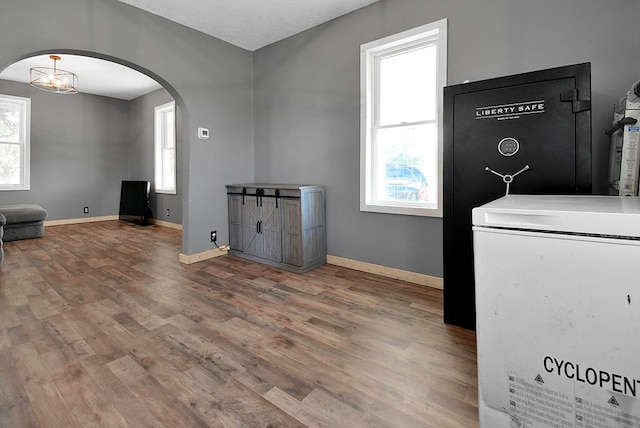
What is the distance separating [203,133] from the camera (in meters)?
3.85

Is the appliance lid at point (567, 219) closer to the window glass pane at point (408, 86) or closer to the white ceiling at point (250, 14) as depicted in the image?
the window glass pane at point (408, 86)

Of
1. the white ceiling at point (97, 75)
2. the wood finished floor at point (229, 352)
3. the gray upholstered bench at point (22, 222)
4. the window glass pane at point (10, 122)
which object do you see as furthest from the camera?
the window glass pane at point (10, 122)

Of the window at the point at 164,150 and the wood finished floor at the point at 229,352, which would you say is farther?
the window at the point at 164,150

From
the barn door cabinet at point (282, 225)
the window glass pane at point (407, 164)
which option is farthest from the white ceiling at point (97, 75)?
the window glass pane at point (407, 164)

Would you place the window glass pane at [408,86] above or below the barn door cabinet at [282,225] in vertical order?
above

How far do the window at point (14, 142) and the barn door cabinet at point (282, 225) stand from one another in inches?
202

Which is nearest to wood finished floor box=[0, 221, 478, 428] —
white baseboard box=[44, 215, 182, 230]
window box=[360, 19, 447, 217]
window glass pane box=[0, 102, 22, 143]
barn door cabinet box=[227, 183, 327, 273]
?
barn door cabinet box=[227, 183, 327, 273]

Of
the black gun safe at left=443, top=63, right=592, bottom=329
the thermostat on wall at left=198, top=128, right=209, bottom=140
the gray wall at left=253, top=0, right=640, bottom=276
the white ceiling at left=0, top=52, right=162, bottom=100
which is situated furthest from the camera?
the white ceiling at left=0, top=52, right=162, bottom=100

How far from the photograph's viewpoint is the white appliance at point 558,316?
2.64ft

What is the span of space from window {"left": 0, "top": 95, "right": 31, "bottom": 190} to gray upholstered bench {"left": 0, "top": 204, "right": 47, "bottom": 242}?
135cm

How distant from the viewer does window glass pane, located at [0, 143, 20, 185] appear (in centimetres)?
589

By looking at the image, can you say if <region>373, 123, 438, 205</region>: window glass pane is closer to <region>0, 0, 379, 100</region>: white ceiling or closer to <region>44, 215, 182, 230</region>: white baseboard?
<region>0, 0, 379, 100</region>: white ceiling

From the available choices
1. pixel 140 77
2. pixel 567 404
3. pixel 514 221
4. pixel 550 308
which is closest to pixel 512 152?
pixel 514 221

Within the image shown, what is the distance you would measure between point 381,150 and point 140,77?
5.04 metres
